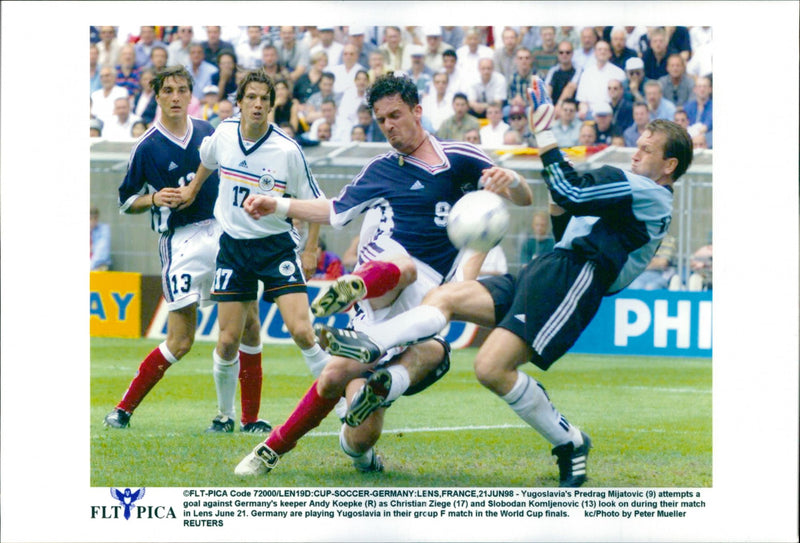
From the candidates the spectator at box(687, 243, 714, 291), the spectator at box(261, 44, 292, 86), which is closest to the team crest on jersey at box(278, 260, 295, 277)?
the spectator at box(261, 44, 292, 86)

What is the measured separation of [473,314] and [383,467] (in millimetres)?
982

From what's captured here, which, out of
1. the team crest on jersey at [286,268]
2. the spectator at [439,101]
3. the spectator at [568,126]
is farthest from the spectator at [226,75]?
the spectator at [568,126]

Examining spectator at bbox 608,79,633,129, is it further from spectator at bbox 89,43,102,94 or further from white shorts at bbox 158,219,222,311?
spectator at bbox 89,43,102,94

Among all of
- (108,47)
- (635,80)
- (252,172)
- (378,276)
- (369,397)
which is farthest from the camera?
(635,80)

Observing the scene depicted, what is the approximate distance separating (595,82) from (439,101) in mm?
1150

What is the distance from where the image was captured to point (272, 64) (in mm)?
7691

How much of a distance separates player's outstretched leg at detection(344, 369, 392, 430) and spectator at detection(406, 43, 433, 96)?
3266 mm

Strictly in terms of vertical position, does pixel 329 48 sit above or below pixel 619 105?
above

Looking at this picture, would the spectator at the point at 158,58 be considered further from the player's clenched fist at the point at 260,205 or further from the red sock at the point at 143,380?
the player's clenched fist at the point at 260,205

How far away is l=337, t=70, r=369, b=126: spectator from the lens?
8023 millimetres

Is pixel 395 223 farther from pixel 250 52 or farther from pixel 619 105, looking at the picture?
pixel 619 105

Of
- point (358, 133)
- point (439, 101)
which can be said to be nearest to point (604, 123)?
point (439, 101)

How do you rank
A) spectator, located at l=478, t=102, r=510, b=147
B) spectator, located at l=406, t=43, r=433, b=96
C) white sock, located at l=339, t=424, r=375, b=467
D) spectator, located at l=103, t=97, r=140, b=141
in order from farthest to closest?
spectator, located at l=478, t=102, r=510, b=147 → spectator, located at l=406, t=43, r=433, b=96 → spectator, located at l=103, t=97, r=140, b=141 → white sock, located at l=339, t=424, r=375, b=467
